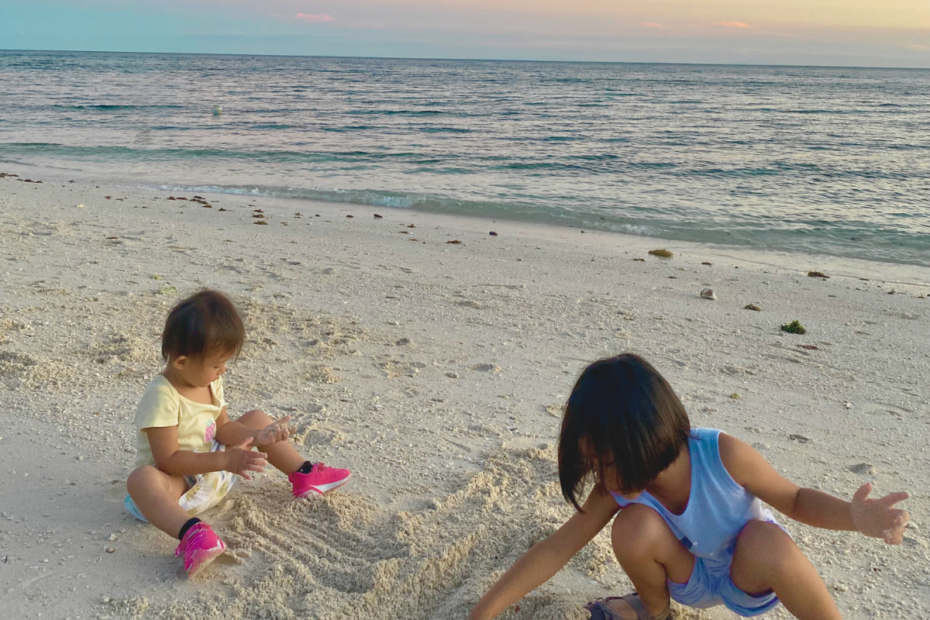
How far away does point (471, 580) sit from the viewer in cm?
225

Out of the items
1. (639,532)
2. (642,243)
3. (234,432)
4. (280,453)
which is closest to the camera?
(639,532)

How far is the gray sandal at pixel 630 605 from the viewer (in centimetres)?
204

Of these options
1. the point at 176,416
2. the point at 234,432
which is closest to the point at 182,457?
the point at 176,416

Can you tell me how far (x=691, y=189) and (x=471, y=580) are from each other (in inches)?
451

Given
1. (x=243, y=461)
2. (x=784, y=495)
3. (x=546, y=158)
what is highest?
(x=546, y=158)

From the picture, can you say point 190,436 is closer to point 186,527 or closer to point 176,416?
point 176,416

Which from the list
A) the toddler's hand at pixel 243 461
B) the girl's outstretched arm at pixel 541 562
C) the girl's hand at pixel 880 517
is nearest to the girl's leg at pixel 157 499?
the toddler's hand at pixel 243 461

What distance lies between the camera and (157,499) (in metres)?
2.29

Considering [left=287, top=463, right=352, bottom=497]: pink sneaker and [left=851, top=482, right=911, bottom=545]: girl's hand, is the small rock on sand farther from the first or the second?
[left=287, top=463, right=352, bottom=497]: pink sneaker

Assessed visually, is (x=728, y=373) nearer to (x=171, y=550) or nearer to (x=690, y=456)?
(x=690, y=456)

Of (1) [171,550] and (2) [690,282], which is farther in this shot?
(2) [690,282]

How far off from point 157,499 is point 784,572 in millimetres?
1890

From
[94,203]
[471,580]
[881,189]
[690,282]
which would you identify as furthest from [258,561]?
[881,189]

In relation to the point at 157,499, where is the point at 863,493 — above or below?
above
